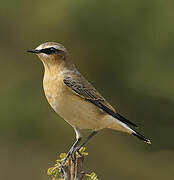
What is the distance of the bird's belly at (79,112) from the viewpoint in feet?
10.2

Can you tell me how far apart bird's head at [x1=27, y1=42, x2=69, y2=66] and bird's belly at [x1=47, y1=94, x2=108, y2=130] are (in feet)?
0.93

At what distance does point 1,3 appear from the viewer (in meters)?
7.35

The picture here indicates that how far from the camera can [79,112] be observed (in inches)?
124

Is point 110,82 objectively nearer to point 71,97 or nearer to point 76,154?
→ point 71,97

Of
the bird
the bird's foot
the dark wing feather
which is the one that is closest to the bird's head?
the bird

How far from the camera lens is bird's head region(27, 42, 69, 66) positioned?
3.20 meters

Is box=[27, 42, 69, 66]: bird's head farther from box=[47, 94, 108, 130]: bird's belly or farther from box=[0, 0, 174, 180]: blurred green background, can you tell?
box=[0, 0, 174, 180]: blurred green background

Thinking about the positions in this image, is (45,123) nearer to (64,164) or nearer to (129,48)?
(129,48)

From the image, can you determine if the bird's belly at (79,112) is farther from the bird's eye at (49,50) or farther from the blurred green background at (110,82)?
the blurred green background at (110,82)

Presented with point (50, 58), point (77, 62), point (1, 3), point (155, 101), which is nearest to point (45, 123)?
point (77, 62)

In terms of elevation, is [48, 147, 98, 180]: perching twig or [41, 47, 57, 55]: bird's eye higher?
[41, 47, 57, 55]: bird's eye

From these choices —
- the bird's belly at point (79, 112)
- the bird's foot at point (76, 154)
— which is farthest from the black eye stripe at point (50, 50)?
the bird's foot at point (76, 154)

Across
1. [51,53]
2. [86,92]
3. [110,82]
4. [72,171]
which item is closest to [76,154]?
[72,171]

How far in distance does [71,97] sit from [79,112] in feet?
0.38
